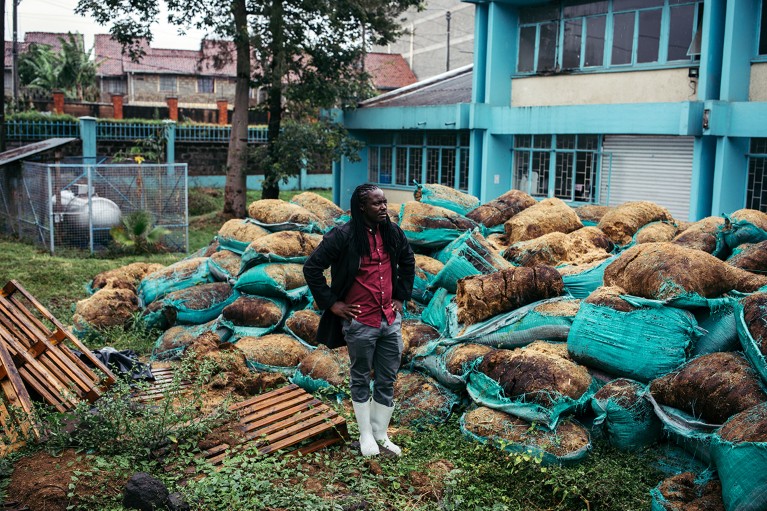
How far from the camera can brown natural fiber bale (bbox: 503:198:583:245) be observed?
841cm

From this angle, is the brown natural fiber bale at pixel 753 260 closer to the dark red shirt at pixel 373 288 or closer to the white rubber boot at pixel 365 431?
the dark red shirt at pixel 373 288

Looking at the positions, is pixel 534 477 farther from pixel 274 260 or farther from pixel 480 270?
pixel 274 260

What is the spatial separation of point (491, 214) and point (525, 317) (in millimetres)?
2972

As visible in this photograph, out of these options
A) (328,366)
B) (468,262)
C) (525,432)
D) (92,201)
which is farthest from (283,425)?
(92,201)

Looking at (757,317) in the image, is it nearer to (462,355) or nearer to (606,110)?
(462,355)

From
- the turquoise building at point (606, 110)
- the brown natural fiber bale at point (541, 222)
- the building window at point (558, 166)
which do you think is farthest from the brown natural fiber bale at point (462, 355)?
the building window at point (558, 166)

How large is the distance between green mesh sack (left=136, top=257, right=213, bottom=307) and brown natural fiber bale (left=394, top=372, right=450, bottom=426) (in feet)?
12.0

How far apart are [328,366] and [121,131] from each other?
17.9m

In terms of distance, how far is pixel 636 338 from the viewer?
5.51 meters

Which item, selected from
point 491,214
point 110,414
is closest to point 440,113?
point 491,214

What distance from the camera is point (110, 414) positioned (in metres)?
5.16

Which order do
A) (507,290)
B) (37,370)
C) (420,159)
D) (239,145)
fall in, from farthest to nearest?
(420,159) < (239,145) < (507,290) < (37,370)

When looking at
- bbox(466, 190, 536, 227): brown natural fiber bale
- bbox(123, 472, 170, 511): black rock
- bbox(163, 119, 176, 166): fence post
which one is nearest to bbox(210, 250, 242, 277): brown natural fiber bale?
bbox(466, 190, 536, 227): brown natural fiber bale

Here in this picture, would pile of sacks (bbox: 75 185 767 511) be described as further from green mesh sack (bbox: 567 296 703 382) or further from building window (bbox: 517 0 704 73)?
building window (bbox: 517 0 704 73)
